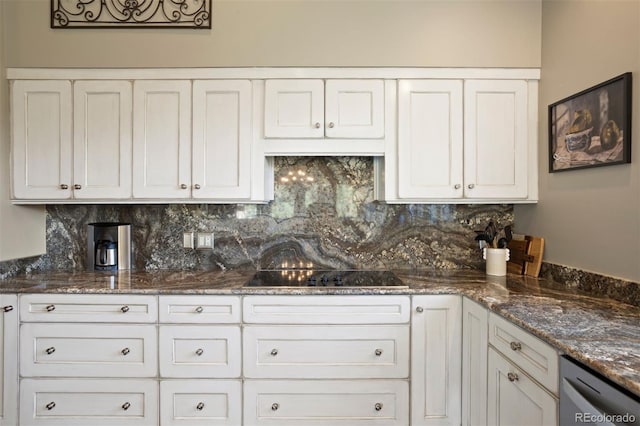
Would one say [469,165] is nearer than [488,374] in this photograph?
→ No

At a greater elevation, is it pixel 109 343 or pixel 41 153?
pixel 41 153

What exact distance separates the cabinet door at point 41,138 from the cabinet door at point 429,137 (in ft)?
6.88

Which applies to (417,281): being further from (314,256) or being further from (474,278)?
(314,256)

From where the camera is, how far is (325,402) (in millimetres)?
1960

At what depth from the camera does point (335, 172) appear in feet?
8.44

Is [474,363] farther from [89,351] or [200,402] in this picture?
[89,351]

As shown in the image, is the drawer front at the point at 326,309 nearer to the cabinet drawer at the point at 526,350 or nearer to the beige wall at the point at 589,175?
the cabinet drawer at the point at 526,350

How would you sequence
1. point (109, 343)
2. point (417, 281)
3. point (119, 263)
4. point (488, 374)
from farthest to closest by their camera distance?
1. point (119, 263)
2. point (417, 281)
3. point (109, 343)
4. point (488, 374)

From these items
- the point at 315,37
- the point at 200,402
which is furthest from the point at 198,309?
the point at 315,37

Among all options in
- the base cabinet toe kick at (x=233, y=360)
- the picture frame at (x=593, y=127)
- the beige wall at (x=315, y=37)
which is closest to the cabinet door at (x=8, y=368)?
the base cabinet toe kick at (x=233, y=360)

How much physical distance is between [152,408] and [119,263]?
3.38ft

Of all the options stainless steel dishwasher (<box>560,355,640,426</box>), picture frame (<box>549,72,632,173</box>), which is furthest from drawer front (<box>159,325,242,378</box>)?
picture frame (<box>549,72,632,173</box>)

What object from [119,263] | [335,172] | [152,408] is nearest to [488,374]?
[335,172]

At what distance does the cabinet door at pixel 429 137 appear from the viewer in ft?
7.33
